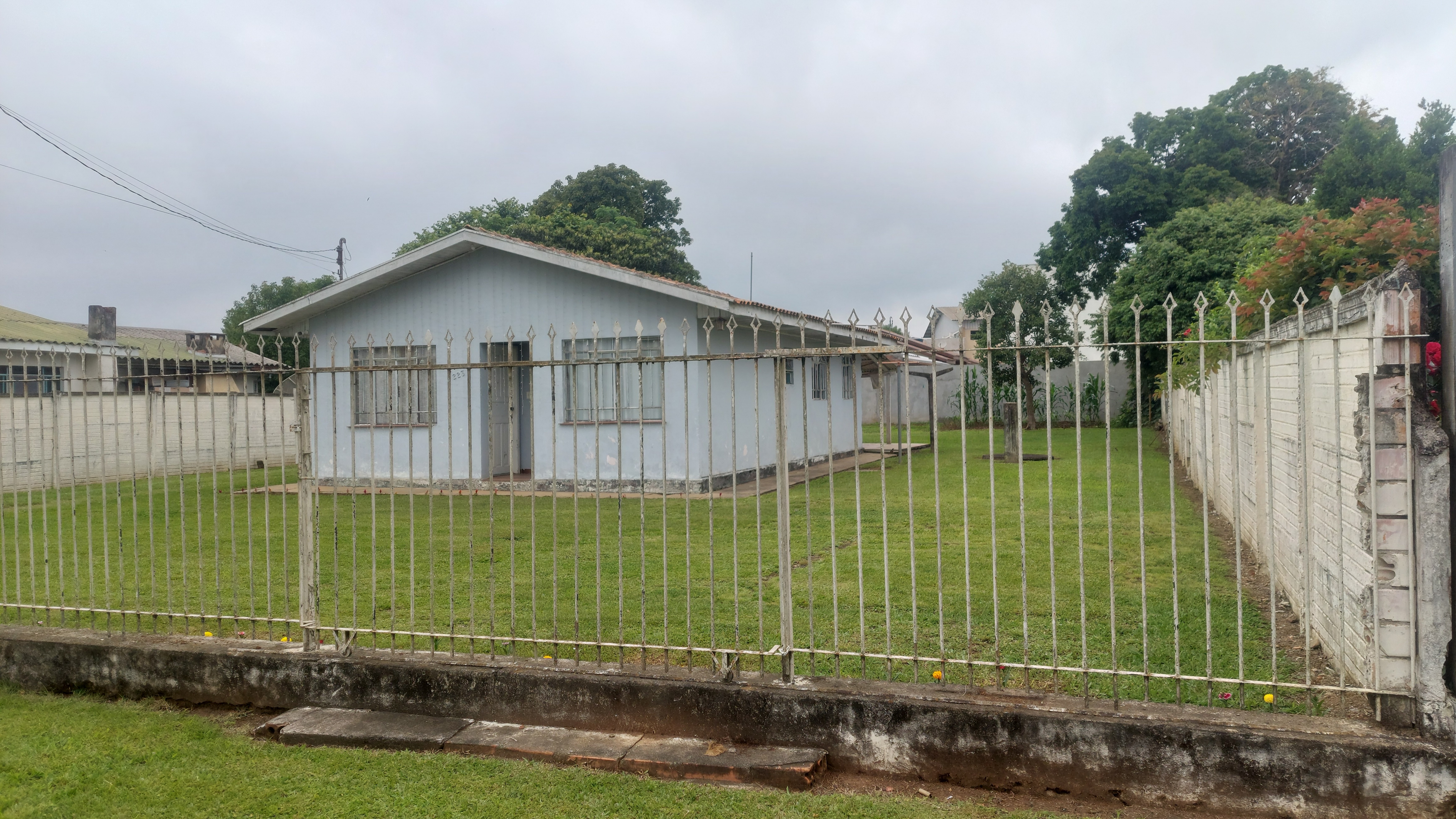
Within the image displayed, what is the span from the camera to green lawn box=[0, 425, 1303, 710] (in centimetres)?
465

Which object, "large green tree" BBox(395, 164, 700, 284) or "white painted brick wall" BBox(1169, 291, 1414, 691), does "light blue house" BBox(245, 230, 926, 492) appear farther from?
"large green tree" BBox(395, 164, 700, 284)

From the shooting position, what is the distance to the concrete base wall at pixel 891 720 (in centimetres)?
329

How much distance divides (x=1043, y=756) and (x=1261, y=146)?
30477 mm

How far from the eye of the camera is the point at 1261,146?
93.1 feet

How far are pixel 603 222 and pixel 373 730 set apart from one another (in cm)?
3039

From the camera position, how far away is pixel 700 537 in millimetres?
9117

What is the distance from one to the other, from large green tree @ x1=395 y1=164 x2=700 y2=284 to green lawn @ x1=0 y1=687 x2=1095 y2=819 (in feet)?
87.0

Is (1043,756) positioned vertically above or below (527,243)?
below

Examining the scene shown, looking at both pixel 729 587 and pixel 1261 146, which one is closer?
pixel 729 587

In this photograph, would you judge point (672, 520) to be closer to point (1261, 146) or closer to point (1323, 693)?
point (1323, 693)

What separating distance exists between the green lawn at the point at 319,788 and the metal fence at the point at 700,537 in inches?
23.0

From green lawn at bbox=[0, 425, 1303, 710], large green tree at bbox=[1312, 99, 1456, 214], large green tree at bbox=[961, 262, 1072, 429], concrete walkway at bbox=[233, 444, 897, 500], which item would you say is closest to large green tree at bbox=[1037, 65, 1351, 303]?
large green tree at bbox=[961, 262, 1072, 429]

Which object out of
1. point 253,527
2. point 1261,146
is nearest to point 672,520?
point 253,527

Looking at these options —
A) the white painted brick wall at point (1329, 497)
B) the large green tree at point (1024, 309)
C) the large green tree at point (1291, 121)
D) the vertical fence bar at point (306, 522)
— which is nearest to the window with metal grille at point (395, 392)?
the vertical fence bar at point (306, 522)
